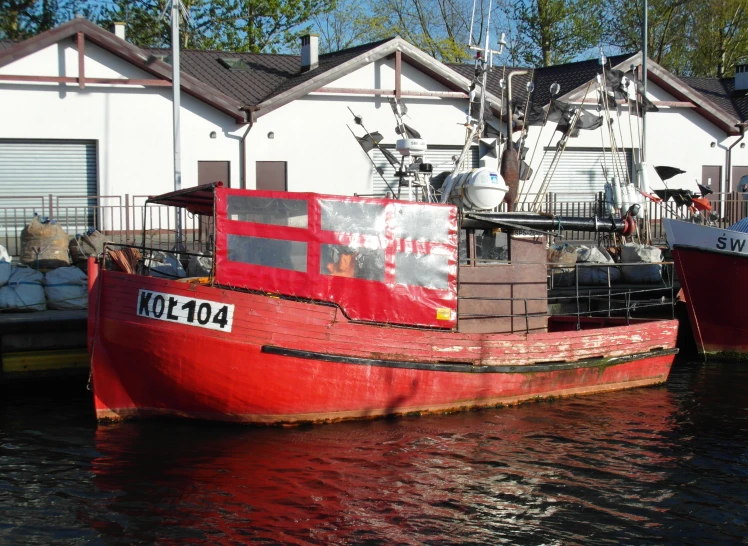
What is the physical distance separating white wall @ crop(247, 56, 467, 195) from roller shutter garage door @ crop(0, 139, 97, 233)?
4.23 m

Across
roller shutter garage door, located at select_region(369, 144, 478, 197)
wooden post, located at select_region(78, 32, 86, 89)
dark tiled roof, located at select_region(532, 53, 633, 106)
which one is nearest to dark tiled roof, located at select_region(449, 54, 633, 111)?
dark tiled roof, located at select_region(532, 53, 633, 106)

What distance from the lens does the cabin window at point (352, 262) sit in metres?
10.7

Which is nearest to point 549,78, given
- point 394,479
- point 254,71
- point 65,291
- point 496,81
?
point 496,81

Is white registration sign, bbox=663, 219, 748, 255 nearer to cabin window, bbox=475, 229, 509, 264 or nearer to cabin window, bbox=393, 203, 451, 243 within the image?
cabin window, bbox=475, 229, 509, 264

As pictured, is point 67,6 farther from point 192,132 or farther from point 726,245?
point 726,245

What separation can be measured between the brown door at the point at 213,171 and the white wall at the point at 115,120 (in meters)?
0.17

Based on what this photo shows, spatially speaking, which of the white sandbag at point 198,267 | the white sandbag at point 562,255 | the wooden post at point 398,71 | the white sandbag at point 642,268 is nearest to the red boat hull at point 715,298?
the white sandbag at point 642,268

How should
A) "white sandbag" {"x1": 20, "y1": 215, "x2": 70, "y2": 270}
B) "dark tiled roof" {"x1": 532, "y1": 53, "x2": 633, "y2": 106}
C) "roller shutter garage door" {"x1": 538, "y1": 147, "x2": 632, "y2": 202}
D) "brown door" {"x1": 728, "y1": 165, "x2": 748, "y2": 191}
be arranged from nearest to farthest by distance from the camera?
"white sandbag" {"x1": 20, "y1": 215, "x2": 70, "y2": 270}
"roller shutter garage door" {"x1": 538, "y1": 147, "x2": 632, "y2": 202}
"dark tiled roof" {"x1": 532, "y1": 53, "x2": 633, "y2": 106}
"brown door" {"x1": 728, "y1": 165, "x2": 748, "y2": 191}

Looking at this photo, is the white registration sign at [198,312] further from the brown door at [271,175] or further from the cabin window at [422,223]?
the brown door at [271,175]

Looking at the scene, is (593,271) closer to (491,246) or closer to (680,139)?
(491,246)

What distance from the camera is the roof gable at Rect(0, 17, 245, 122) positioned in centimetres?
2178

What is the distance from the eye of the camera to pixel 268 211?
1051cm

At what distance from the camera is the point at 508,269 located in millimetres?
12344

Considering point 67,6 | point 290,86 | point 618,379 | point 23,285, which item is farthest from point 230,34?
point 618,379
